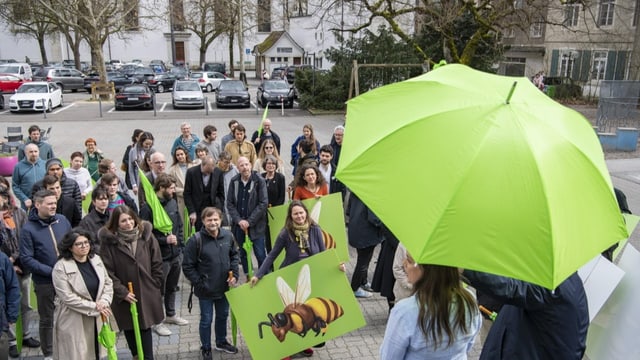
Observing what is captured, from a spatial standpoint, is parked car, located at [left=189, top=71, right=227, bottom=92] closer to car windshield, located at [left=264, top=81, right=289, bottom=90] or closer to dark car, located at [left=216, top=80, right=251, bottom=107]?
dark car, located at [left=216, top=80, right=251, bottom=107]

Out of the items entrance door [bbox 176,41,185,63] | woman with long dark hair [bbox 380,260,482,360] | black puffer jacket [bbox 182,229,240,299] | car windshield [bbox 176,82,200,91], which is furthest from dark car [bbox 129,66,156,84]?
woman with long dark hair [bbox 380,260,482,360]

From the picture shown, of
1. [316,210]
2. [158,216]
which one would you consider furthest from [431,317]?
[316,210]

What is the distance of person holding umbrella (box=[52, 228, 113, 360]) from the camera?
14.3ft

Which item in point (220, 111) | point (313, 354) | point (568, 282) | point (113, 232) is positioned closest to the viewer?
point (568, 282)

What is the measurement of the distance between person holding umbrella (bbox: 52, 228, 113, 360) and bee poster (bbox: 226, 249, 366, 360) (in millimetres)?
1061

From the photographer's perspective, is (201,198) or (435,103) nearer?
(435,103)

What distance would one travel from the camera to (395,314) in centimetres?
249

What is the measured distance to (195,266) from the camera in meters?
5.03

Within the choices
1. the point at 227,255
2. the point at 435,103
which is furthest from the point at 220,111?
the point at 435,103

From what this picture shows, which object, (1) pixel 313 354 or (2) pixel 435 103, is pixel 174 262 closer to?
(1) pixel 313 354

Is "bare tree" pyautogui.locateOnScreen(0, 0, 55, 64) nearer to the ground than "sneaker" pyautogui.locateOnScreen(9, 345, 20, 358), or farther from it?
farther from it

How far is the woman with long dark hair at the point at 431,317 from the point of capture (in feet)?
7.89

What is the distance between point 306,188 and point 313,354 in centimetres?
220

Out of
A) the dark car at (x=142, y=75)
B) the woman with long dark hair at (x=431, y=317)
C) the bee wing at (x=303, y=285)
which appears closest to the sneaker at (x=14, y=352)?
the bee wing at (x=303, y=285)
